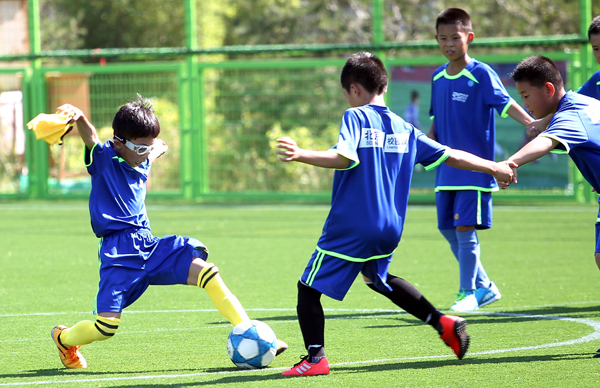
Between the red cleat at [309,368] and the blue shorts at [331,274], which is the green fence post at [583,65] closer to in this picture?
the blue shorts at [331,274]

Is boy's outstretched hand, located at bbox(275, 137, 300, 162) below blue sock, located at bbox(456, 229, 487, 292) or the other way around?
the other way around

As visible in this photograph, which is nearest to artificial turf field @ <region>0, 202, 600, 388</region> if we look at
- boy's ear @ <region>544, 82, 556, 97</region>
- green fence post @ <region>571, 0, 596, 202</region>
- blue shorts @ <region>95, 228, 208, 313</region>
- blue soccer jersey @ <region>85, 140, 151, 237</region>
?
blue shorts @ <region>95, 228, 208, 313</region>

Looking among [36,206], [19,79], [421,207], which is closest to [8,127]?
[19,79]

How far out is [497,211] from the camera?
13.0m

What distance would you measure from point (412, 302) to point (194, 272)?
3.71 feet

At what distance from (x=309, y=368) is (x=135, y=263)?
1053mm

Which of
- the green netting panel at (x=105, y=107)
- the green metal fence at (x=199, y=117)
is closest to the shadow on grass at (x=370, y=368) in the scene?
the green metal fence at (x=199, y=117)

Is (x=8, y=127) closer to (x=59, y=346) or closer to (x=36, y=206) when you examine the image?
(x=36, y=206)

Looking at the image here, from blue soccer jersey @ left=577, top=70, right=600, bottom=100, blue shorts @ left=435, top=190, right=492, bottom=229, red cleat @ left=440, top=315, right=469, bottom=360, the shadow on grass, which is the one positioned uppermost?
blue soccer jersey @ left=577, top=70, right=600, bottom=100

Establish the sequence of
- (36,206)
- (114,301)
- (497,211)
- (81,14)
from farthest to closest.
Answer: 1. (81,14)
2. (36,206)
3. (497,211)
4. (114,301)

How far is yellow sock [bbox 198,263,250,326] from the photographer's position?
4.35m

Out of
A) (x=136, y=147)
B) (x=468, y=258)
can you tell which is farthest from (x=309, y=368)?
(x=468, y=258)

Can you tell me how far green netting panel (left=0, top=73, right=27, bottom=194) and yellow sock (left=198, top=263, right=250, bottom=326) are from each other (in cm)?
1242

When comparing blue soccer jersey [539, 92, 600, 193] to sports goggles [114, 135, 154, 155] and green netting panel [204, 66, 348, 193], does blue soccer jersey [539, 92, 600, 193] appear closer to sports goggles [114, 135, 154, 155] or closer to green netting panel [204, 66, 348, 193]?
sports goggles [114, 135, 154, 155]
